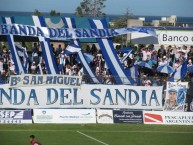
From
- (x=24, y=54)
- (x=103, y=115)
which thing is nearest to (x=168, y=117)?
(x=103, y=115)

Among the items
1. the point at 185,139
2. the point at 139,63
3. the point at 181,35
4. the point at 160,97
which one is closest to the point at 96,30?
the point at 139,63

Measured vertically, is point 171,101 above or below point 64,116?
above

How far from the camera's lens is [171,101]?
2714 centimetres

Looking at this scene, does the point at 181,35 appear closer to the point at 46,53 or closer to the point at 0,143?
the point at 46,53

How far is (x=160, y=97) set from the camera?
2741cm

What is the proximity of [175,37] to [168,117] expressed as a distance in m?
11.6

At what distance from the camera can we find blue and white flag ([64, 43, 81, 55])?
1102 inches

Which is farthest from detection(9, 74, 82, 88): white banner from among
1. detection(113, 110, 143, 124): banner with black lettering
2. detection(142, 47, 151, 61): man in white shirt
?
detection(142, 47, 151, 61): man in white shirt

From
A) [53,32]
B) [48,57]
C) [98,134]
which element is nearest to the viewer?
[98,134]

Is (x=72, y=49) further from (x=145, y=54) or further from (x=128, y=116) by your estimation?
(x=128, y=116)

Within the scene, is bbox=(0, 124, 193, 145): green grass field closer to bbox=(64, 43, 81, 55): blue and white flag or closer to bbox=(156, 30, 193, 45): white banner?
bbox=(64, 43, 81, 55): blue and white flag

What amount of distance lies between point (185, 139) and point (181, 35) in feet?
48.1

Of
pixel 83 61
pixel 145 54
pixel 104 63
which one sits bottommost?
pixel 104 63

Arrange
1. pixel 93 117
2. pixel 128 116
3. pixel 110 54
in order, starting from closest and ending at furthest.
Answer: pixel 93 117
pixel 128 116
pixel 110 54
